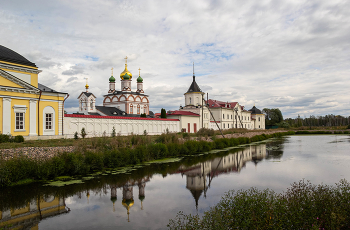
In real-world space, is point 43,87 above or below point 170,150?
above

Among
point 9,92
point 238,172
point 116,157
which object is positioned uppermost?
point 9,92

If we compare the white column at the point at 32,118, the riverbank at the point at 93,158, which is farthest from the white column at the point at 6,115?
the riverbank at the point at 93,158

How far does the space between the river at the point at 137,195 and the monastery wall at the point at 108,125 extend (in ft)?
26.5

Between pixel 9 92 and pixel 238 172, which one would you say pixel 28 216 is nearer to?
pixel 238 172

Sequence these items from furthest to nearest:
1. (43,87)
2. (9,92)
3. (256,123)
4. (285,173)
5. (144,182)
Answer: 1. (256,123)
2. (43,87)
3. (9,92)
4. (285,173)
5. (144,182)

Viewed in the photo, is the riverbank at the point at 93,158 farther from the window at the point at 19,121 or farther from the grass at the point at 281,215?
the window at the point at 19,121

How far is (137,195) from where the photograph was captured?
8.17m

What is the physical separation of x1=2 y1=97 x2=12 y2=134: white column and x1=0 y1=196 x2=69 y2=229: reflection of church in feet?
42.8

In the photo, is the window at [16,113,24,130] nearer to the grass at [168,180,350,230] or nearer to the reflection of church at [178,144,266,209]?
the reflection of church at [178,144,266,209]

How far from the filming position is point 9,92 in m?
18.5

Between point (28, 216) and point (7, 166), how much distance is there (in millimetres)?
3563

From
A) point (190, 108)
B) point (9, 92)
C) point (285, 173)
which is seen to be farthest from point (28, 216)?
point (190, 108)

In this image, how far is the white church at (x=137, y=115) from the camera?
25.0 m

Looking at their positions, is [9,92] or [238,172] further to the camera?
[9,92]
